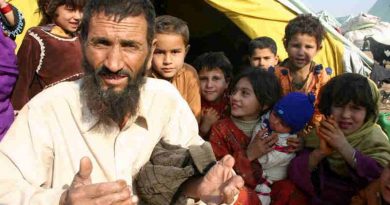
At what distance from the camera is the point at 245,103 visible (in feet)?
9.75

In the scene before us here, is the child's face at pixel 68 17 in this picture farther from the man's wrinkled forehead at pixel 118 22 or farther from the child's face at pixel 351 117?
the child's face at pixel 351 117

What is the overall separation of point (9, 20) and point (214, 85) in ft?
5.33

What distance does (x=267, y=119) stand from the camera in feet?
9.47

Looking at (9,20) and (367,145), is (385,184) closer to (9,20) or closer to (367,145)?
(367,145)

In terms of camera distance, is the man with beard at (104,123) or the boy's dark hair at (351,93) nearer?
the man with beard at (104,123)

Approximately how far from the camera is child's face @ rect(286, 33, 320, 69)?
362cm

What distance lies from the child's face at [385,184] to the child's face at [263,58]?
208 cm

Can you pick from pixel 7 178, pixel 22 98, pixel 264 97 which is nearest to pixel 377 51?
pixel 264 97

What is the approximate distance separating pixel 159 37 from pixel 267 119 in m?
1.05

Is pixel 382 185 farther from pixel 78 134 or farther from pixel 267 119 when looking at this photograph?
pixel 78 134

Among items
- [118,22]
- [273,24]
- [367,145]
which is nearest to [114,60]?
[118,22]

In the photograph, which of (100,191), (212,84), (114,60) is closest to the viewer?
(100,191)

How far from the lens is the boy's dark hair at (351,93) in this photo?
8.44ft

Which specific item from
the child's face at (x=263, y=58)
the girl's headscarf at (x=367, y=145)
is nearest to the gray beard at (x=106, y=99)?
the girl's headscarf at (x=367, y=145)
